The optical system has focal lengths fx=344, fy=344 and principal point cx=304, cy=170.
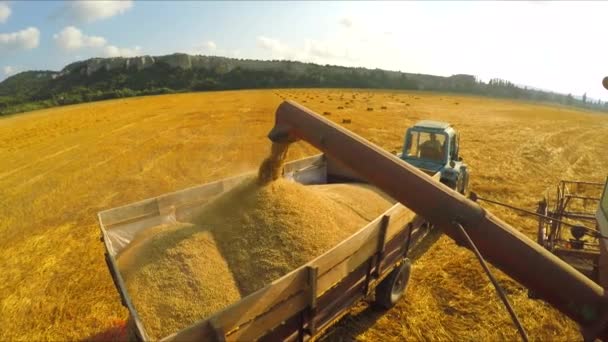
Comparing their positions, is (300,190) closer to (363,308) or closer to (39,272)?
(363,308)

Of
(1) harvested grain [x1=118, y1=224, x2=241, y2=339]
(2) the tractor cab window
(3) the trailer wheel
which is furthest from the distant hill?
(3) the trailer wheel

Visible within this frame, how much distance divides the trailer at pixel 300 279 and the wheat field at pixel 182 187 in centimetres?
84

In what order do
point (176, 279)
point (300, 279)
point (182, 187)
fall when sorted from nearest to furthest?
1. point (300, 279)
2. point (176, 279)
3. point (182, 187)

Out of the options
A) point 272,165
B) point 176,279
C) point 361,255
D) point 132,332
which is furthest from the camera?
point 272,165

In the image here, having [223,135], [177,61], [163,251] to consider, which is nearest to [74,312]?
[163,251]

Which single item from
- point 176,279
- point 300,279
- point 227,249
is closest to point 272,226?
point 227,249

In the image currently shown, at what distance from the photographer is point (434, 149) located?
8414mm

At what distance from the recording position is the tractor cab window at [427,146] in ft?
27.5

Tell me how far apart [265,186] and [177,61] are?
282 ft

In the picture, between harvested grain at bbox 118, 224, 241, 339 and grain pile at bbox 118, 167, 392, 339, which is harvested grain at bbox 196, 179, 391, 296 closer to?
grain pile at bbox 118, 167, 392, 339

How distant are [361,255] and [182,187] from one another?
892 centimetres

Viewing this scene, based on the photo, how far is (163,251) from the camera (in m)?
4.40

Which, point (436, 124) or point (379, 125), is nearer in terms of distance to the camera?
point (436, 124)

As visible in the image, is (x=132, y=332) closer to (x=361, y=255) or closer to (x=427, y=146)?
(x=361, y=255)
